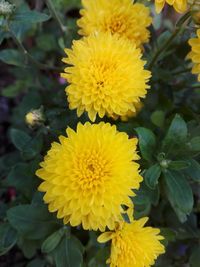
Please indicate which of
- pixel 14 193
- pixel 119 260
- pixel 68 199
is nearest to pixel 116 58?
pixel 68 199

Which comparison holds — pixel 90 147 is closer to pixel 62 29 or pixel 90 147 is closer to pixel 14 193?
pixel 62 29

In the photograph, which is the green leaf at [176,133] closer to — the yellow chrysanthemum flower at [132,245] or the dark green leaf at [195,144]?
the dark green leaf at [195,144]

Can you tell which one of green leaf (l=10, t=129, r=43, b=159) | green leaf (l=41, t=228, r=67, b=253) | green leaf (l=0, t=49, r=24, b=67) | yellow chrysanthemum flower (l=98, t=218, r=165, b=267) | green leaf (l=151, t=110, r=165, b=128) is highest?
green leaf (l=0, t=49, r=24, b=67)

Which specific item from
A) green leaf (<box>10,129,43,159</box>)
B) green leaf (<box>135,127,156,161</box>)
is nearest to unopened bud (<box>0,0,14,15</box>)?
green leaf (<box>10,129,43,159</box>)

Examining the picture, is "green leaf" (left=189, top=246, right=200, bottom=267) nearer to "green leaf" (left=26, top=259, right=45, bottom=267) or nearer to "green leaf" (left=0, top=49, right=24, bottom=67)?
"green leaf" (left=26, top=259, right=45, bottom=267)

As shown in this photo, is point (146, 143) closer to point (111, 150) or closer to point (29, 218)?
point (111, 150)

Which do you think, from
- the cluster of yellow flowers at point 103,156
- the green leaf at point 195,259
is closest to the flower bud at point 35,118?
the cluster of yellow flowers at point 103,156
